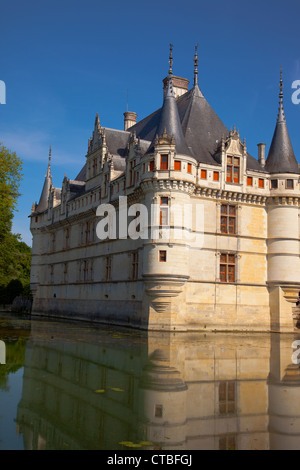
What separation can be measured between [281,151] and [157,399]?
22309mm

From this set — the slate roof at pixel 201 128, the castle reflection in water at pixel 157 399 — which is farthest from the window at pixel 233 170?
the castle reflection in water at pixel 157 399

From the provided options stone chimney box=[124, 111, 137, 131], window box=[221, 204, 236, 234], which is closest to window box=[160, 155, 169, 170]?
window box=[221, 204, 236, 234]

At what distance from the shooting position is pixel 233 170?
26.8 m

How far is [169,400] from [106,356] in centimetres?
564

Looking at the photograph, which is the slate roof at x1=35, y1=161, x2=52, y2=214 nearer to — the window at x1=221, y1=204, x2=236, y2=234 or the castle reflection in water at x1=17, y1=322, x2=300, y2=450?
the window at x1=221, y1=204, x2=236, y2=234

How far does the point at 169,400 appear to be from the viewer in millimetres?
8492

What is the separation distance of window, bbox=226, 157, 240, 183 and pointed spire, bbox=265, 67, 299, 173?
2211 mm

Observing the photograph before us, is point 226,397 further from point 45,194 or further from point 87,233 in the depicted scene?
point 45,194

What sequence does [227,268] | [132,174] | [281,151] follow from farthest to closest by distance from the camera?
[132,174]
[281,151]
[227,268]

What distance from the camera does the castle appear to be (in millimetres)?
23797

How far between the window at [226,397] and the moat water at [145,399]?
0.06 ft

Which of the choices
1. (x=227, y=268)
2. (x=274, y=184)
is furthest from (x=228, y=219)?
(x=274, y=184)

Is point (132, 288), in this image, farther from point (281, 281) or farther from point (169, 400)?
point (169, 400)

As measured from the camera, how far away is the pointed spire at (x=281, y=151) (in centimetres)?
2750
